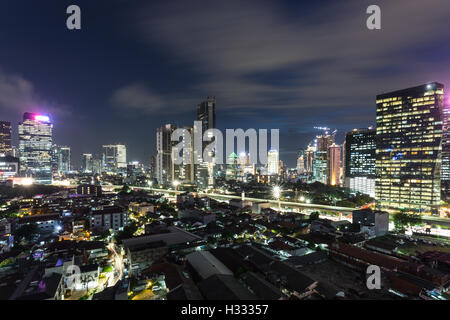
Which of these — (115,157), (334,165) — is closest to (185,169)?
(334,165)

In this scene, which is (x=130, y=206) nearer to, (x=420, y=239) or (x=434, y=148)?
(x=420, y=239)

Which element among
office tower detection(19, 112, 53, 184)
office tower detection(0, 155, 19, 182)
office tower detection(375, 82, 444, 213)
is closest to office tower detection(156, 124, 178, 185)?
office tower detection(19, 112, 53, 184)

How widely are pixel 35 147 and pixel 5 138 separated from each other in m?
21.7

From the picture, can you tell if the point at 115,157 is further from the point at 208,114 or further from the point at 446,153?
the point at 446,153

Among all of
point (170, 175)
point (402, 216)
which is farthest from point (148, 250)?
point (170, 175)

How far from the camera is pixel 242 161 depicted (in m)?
91.8

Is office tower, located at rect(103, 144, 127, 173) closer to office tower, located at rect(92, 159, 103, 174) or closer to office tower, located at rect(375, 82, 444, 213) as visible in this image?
office tower, located at rect(92, 159, 103, 174)

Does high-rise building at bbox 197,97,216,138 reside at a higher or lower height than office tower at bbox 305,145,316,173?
higher

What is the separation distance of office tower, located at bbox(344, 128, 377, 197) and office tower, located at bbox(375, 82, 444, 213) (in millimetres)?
12470

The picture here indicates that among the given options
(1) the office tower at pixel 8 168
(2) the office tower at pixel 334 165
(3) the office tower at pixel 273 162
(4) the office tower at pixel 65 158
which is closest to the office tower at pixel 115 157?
(4) the office tower at pixel 65 158

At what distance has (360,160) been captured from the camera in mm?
42781

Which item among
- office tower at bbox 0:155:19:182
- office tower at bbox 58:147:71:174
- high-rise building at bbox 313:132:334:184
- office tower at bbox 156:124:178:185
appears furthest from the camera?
office tower at bbox 58:147:71:174

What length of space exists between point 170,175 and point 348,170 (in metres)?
40.0

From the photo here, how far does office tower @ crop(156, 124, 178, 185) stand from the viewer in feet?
180
